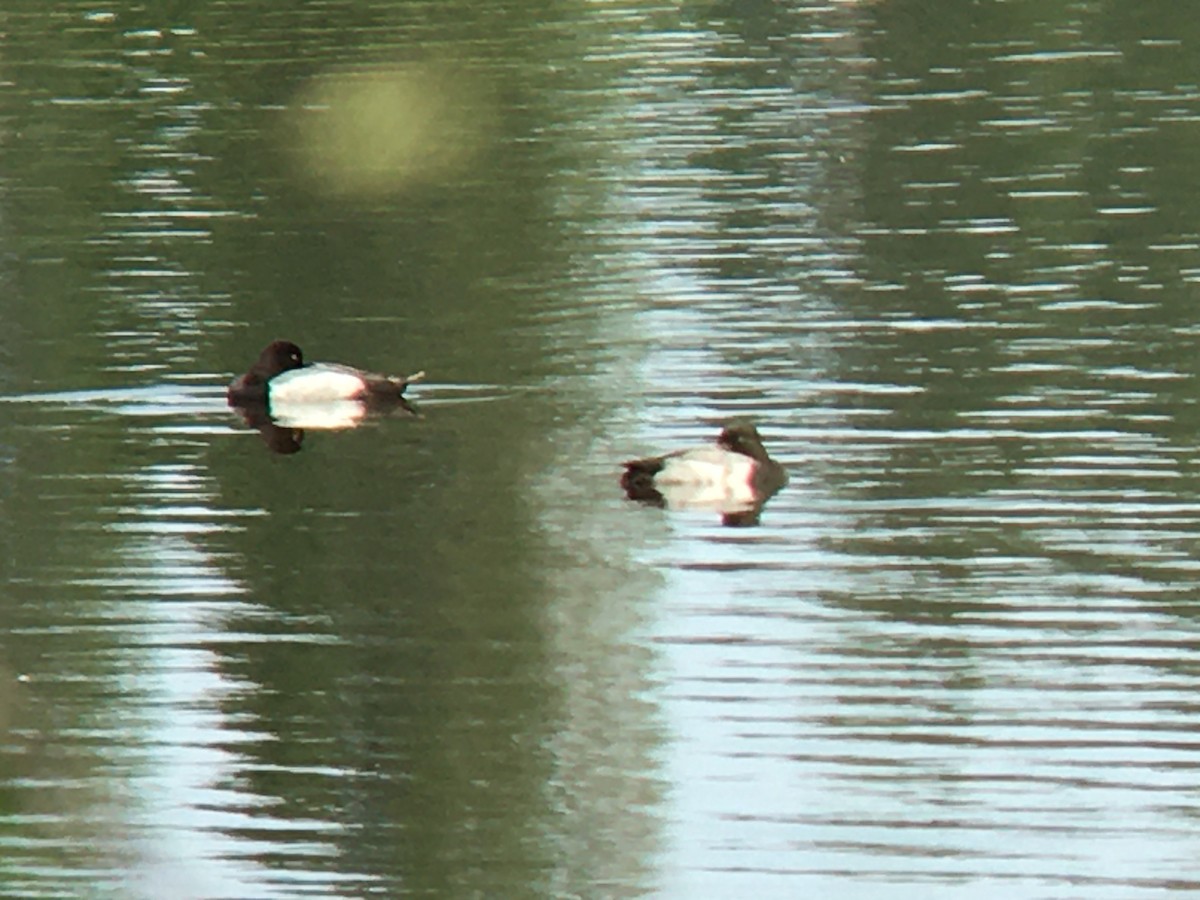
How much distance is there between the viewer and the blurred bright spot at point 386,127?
2734 cm

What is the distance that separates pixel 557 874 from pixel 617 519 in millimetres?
5010

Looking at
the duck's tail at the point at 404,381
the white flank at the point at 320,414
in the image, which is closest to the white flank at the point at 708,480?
the duck's tail at the point at 404,381

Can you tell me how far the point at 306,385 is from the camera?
1670cm

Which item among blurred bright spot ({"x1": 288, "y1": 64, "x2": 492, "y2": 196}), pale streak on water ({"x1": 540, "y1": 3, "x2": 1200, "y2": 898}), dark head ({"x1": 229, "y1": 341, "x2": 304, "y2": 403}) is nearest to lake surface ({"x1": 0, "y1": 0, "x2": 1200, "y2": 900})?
pale streak on water ({"x1": 540, "y1": 3, "x2": 1200, "y2": 898})

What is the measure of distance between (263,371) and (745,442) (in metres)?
3.99

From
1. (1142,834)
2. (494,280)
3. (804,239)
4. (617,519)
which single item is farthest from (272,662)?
(804,239)

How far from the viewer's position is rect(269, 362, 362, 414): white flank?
1667 cm

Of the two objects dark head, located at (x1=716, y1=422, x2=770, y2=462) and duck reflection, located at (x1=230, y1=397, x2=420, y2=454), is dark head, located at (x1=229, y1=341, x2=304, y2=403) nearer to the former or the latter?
duck reflection, located at (x1=230, y1=397, x2=420, y2=454)

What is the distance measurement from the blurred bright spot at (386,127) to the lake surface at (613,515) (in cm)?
16

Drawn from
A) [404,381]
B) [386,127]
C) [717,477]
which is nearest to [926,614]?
[717,477]

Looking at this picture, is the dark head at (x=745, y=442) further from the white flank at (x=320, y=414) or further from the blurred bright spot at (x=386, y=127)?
the blurred bright spot at (x=386, y=127)

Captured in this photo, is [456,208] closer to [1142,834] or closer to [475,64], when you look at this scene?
[475,64]

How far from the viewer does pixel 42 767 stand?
10148 mm

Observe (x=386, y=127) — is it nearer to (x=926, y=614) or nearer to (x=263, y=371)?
(x=263, y=371)
